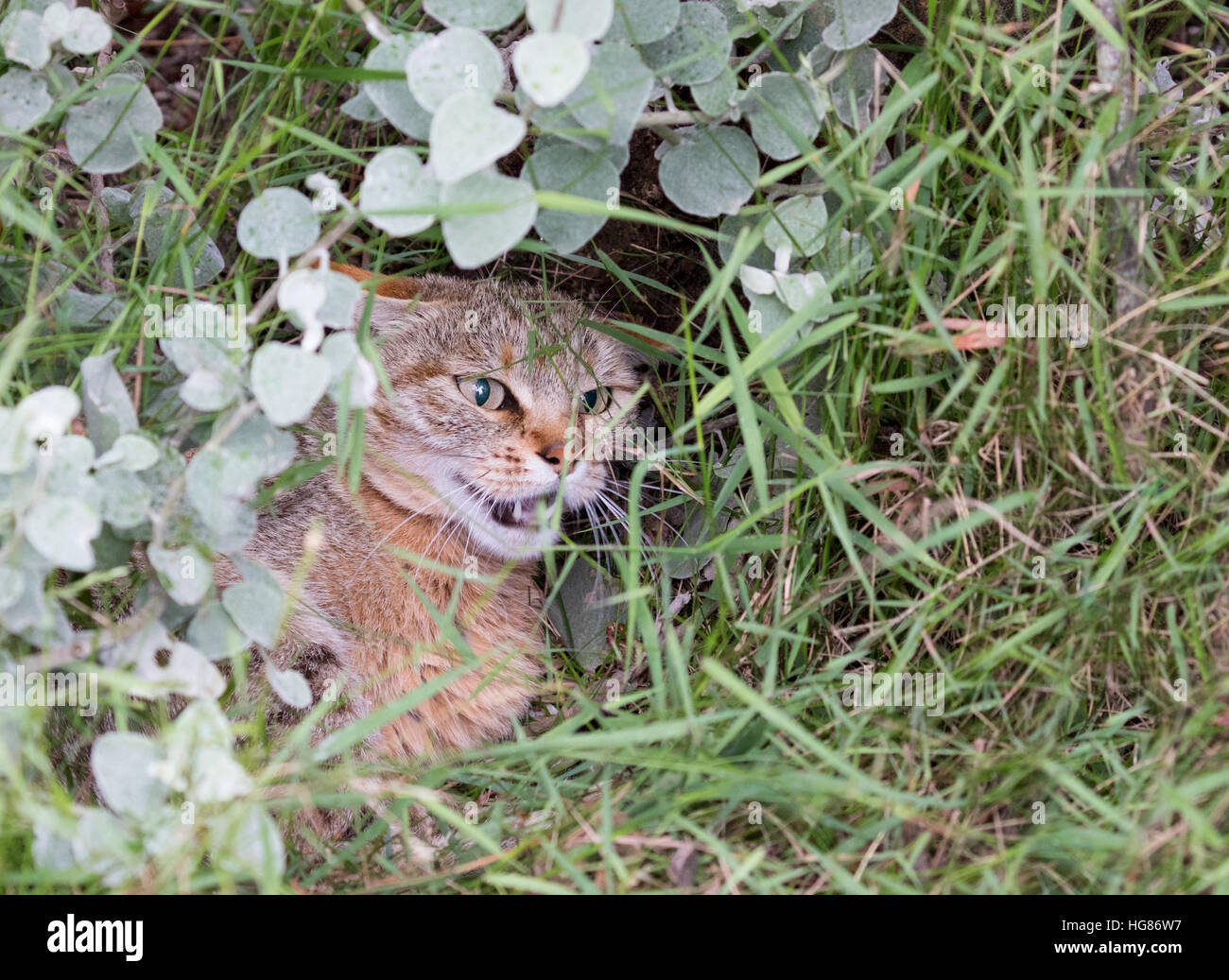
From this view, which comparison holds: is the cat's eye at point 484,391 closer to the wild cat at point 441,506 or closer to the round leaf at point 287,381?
the wild cat at point 441,506

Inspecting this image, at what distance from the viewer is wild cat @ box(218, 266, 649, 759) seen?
2.69m

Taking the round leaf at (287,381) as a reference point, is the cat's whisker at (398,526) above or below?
below

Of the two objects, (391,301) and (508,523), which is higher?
(391,301)

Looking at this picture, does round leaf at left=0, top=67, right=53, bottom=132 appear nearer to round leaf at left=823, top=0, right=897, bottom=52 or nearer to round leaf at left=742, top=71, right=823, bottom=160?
round leaf at left=742, top=71, right=823, bottom=160

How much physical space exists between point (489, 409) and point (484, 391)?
0.18ft

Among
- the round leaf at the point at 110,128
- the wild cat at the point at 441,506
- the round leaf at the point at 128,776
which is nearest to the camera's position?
the round leaf at the point at 128,776

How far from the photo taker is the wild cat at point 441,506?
2.69m

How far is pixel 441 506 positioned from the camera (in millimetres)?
2830

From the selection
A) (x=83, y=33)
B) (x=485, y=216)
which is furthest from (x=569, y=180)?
(x=83, y=33)

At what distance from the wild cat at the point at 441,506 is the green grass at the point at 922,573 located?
314 millimetres

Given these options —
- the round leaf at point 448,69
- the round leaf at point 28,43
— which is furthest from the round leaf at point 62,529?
the round leaf at point 28,43

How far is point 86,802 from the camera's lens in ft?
7.10

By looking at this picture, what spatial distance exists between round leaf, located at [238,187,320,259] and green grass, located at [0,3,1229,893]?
19cm

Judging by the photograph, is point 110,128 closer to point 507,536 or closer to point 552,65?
point 552,65
